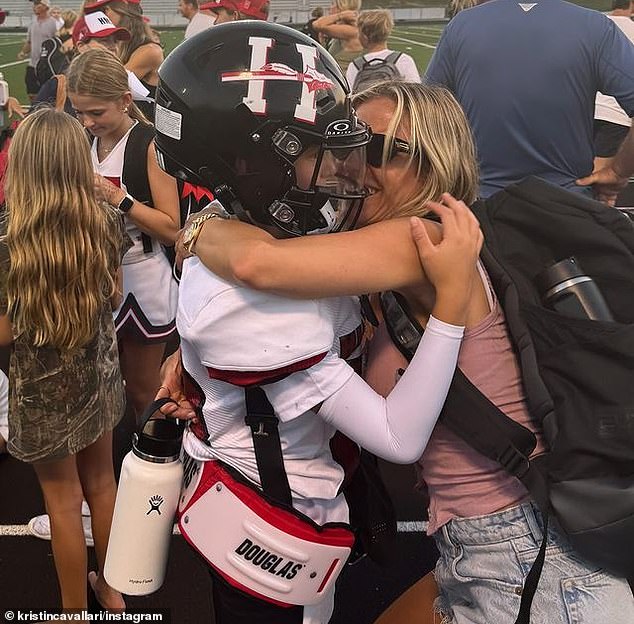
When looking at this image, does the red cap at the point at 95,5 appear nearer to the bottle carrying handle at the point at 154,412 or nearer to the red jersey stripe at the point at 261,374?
the bottle carrying handle at the point at 154,412

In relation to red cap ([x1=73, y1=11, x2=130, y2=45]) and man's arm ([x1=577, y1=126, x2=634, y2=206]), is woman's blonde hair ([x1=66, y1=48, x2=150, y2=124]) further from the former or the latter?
man's arm ([x1=577, y1=126, x2=634, y2=206])

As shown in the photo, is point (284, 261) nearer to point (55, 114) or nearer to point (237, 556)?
point (237, 556)

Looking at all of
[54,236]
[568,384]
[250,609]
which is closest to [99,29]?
[54,236]

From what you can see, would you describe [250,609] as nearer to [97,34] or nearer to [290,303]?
[290,303]

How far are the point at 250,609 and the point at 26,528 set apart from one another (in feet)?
7.57

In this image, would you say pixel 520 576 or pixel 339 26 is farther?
pixel 339 26

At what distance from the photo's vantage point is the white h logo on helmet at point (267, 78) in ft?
4.77

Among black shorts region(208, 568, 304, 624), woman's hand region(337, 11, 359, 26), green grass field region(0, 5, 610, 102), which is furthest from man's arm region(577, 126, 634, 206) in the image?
green grass field region(0, 5, 610, 102)

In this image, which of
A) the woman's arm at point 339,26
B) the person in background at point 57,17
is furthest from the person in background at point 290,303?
the person in background at point 57,17

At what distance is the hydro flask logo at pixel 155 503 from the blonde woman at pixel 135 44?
4.00 m

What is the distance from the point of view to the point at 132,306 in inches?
135

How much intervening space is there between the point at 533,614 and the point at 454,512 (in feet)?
0.87

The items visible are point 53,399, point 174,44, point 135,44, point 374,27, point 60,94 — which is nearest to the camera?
point 53,399

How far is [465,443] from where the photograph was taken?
155 centimetres
